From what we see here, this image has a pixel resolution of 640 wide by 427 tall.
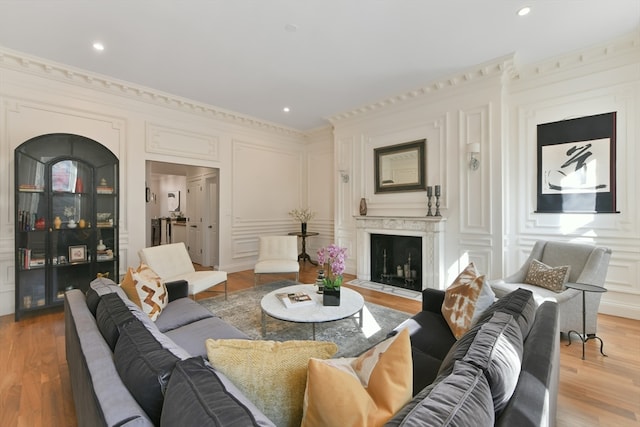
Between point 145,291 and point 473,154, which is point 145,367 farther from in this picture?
point 473,154

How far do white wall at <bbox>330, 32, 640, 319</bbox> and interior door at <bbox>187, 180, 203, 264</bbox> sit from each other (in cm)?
410

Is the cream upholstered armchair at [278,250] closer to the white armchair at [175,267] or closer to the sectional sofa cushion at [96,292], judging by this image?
the white armchair at [175,267]

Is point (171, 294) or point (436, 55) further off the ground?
point (436, 55)

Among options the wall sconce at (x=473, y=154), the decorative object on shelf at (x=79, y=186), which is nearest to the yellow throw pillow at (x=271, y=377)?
the wall sconce at (x=473, y=154)

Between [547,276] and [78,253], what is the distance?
5.34 m

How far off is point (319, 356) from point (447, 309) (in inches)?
56.1

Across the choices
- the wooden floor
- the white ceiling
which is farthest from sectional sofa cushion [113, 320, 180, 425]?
the white ceiling

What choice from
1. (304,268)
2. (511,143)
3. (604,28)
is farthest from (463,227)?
(304,268)

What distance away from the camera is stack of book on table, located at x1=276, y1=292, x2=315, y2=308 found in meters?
2.53

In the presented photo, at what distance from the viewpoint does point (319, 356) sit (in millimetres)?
933

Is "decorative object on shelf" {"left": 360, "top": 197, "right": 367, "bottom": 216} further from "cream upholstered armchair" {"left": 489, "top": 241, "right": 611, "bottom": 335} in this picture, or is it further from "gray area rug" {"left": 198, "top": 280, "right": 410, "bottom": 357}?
"cream upholstered armchair" {"left": 489, "top": 241, "right": 611, "bottom": 335}

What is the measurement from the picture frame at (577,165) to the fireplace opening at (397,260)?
67.2 inches

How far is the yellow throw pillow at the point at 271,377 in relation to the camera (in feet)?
2.91

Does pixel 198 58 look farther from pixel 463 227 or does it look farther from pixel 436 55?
pixel 463 227
